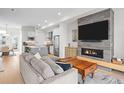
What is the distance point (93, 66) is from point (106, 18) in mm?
→ 2277

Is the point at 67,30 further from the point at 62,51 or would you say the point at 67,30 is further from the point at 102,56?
the point at 102,56

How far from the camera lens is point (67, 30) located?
809 centimetres

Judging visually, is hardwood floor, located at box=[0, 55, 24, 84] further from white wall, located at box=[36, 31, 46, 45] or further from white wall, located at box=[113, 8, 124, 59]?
white wall, located at box=[36, 31, 46, 45]

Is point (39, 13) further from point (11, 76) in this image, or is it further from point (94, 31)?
point (11, 76)

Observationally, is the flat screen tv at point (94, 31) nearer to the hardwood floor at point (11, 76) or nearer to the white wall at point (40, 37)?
the hardwood floor at point (11, 76)

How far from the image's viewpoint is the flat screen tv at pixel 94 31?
16.1 ft

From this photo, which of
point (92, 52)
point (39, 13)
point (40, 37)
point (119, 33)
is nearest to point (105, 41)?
point (119, 33)

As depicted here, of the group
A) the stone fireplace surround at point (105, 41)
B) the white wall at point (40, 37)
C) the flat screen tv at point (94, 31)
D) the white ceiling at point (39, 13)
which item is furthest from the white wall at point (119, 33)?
the white wall at point (40, 37)

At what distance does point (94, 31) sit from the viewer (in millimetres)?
5473

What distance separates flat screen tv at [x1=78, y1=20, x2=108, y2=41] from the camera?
16.1 feet

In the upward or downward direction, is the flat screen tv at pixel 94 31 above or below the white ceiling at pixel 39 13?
below

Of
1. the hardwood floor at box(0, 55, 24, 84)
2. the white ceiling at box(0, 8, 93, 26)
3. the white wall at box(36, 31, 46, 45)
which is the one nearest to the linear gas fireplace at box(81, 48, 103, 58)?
the white ceiling at box(0, 8, 93, 26)

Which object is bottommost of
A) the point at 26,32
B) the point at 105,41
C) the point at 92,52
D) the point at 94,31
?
the point at 92,52
